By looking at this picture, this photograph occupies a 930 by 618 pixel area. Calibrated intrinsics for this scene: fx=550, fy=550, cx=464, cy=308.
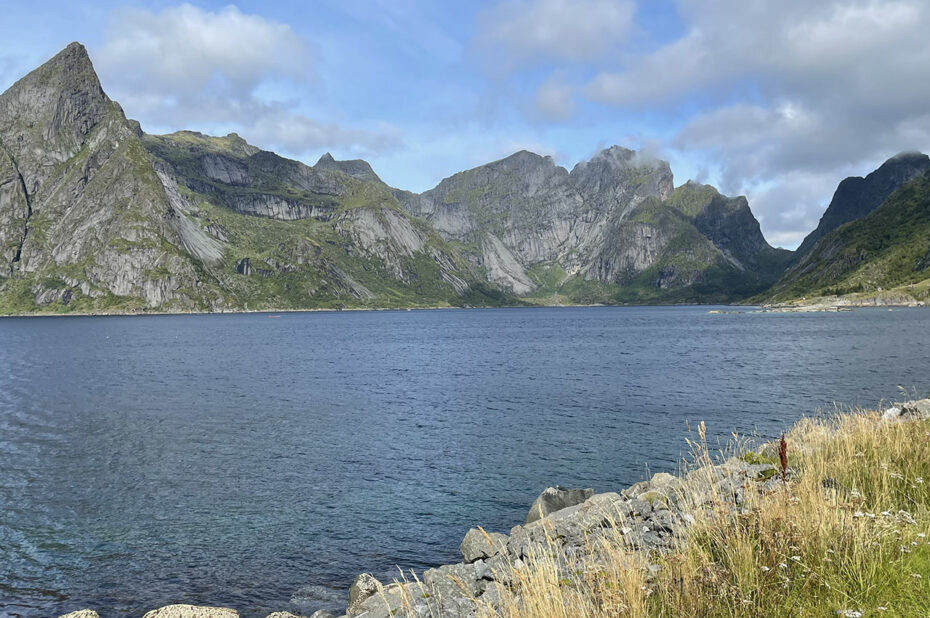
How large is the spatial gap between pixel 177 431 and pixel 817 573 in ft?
182

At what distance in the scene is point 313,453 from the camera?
44.8 metres

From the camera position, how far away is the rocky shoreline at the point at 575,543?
12.5m

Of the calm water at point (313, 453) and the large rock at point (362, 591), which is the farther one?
Result: the calm water at point (313, 453)

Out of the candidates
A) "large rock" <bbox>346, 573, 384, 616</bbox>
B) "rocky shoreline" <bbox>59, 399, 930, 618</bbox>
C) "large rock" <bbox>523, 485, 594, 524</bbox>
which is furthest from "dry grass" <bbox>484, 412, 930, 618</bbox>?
"large rock" <bbox>523, 485, 594, 524</bbox>

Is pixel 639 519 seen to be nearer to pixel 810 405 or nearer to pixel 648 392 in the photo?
pixel 810 405

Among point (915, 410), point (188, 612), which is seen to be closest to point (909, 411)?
point (915, 410)

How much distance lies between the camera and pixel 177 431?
5266cm

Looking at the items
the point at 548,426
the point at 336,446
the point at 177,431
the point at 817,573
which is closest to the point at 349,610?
the point at 817,573

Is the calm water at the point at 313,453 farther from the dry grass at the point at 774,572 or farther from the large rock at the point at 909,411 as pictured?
the dry grass at the point at 774,572

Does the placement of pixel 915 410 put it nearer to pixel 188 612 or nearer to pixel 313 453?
pixel 188 612

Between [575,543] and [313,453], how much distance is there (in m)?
31.3

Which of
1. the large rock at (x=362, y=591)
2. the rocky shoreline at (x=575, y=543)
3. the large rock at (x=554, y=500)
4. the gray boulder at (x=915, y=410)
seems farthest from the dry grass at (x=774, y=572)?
the large rock at (x=554, y=500)

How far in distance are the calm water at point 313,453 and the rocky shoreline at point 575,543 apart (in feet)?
15.3

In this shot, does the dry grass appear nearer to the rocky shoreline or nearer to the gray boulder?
the rocky shoreline
